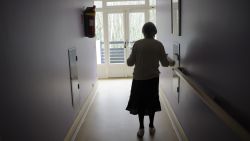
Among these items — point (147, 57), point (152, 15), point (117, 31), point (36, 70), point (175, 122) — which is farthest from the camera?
point (117, 31)

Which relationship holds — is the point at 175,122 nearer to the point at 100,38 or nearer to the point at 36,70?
the point at 36,70

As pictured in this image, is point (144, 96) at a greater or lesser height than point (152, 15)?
lesser

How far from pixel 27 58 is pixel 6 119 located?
502 millimetres

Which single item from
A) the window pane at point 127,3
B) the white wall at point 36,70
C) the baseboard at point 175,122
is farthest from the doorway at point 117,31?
the white wall at point 36,70

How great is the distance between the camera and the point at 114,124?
3549 millimetres

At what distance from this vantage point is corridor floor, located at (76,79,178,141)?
121 inches

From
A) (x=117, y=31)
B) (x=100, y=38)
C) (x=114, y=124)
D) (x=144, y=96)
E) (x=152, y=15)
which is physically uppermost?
(x=152, y=15)

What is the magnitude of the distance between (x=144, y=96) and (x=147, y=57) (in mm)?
499

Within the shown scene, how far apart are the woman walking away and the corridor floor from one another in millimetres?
384

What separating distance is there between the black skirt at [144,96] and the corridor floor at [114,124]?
365 millimetres

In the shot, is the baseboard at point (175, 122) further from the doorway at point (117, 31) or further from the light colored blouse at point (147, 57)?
the doorway at point (117, 31)

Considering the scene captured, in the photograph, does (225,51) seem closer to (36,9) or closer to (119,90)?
(36,9)

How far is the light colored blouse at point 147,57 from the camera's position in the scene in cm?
277

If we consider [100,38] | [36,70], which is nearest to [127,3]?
[100,38]
